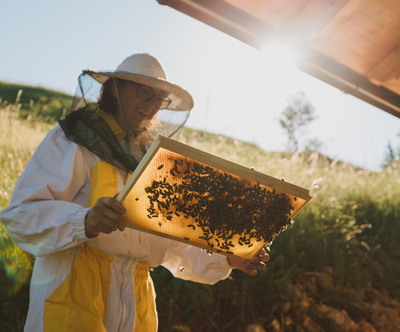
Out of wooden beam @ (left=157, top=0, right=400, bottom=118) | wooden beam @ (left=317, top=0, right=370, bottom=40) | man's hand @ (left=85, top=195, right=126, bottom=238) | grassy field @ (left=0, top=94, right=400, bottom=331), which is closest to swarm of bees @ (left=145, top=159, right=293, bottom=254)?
man's hand @ (left=85, top=195, right=126, bottom=238)

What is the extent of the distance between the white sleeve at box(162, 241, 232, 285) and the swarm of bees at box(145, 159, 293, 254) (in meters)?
0.49

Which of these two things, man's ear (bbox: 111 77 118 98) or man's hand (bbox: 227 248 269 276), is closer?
man's hand (bbox: 227 248 269 276)

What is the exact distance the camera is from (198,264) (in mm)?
2623

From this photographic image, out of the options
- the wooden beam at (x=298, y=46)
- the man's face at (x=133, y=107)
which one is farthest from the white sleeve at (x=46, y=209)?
the wooden beam at (x=298, y=46)

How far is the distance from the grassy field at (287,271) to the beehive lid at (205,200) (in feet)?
3.15

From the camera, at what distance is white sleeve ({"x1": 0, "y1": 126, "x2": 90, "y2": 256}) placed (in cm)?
178

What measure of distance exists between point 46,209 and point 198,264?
140 cm

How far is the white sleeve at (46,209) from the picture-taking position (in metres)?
1.78

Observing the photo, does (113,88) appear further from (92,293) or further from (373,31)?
(373,31)

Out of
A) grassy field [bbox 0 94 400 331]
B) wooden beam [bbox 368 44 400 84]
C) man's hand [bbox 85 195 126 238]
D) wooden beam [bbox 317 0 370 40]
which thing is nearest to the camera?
man's hand [bbox 85 195 126 238]

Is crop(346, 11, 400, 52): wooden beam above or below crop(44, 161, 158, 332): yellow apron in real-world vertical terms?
above

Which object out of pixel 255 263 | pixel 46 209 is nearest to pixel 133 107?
pixel 46 209

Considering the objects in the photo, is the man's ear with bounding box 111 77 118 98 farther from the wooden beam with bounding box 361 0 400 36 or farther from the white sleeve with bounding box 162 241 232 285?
the wooden beam with bounding box 361 0 400 36

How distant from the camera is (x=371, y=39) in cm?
239
